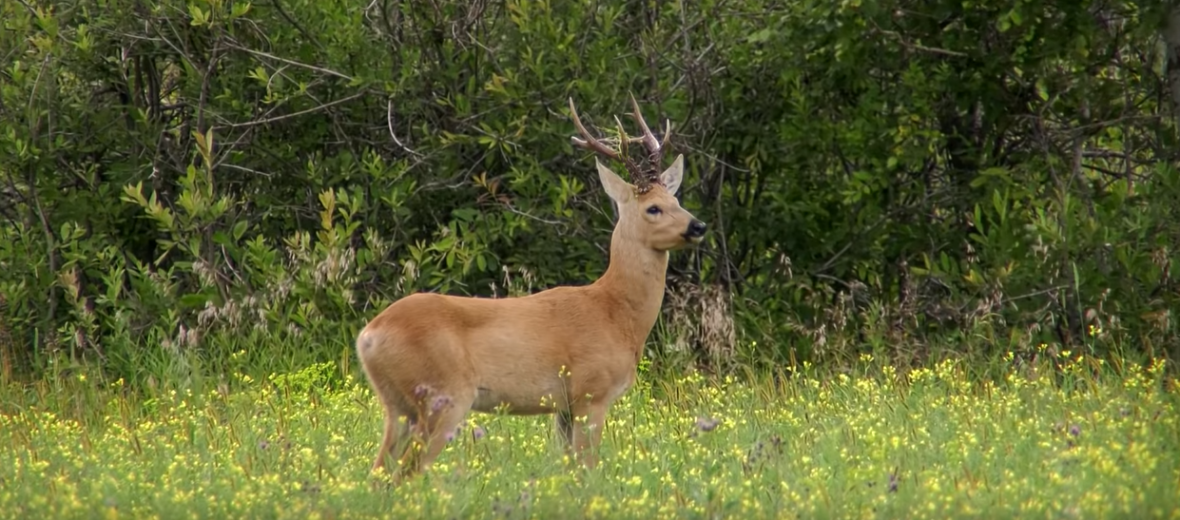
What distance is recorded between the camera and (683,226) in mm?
6910

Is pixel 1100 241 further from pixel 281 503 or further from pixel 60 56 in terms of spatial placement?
pixel 60 56

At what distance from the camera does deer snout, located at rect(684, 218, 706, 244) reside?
271 inches

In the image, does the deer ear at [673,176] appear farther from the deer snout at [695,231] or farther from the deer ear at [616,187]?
the deer snout at [695,231]

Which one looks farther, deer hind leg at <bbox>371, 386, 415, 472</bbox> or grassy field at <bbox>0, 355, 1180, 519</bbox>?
deer hind leg at <bbox>371, 386, 415, 472</bbox>

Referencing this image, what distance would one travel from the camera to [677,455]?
6.02 m

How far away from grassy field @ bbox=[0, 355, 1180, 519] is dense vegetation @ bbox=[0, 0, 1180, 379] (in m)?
0.95

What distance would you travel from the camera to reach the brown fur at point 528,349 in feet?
19.3

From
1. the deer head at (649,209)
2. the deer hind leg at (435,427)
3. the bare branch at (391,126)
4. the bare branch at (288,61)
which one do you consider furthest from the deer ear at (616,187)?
the bare branch at (288,61)

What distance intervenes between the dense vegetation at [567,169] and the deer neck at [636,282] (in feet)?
5.23

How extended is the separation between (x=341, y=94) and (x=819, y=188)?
2.79 metres

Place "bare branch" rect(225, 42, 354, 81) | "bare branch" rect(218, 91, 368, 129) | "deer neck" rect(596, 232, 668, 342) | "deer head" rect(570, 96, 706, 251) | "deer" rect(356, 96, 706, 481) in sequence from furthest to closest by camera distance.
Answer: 1. "bare branch" rect(218, 91, 368, 129)
2. "bare branch" rect(225, 42, 354, 81)
3. "deer head" rect(570, 96, 706, 251)
4. "deer neck" rect(596, 232, 668, 342)
5. "deer" rect(356, 96, 706, 481)

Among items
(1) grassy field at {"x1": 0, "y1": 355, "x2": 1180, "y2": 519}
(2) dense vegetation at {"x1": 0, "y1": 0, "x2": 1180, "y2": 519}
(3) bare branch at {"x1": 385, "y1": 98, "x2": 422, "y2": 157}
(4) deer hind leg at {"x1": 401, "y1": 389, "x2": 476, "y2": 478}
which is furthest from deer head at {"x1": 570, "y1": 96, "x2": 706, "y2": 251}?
(3) bare branch at {"x1": 385, "y1": 98, "x2": 422, "y2": 157}

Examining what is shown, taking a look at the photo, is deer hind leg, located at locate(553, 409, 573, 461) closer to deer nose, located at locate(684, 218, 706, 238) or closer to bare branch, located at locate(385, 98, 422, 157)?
deer nose, located at locate(684, 218, 706, 238)

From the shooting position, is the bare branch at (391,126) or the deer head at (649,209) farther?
the bare branch at (391,126)
